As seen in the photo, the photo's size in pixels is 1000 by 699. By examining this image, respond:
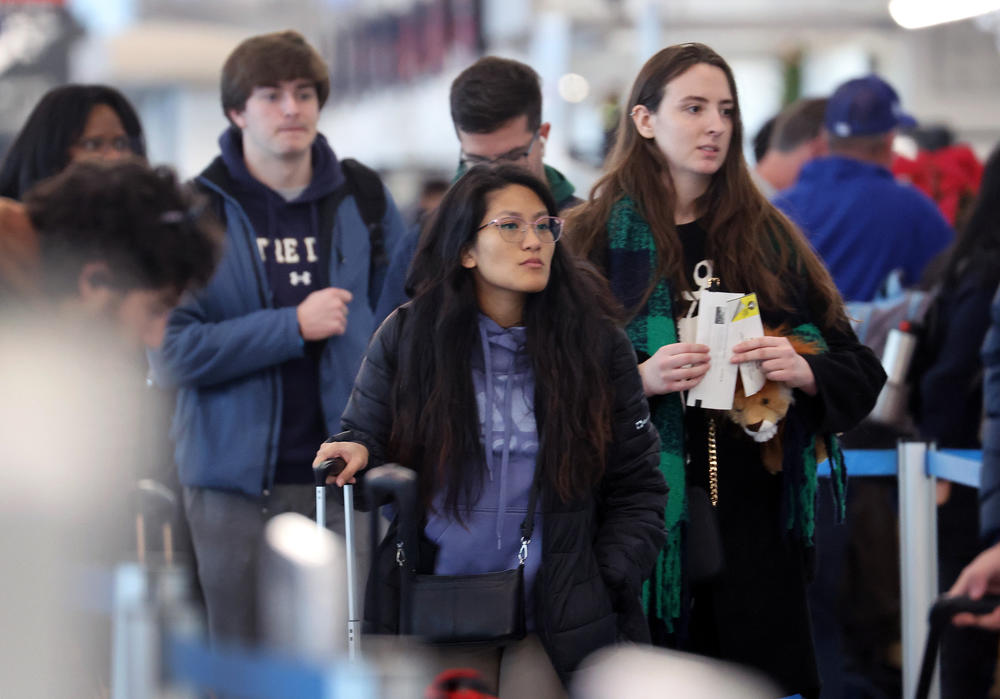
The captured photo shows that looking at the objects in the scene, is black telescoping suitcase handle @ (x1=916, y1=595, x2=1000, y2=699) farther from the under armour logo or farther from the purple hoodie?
the under armour logo

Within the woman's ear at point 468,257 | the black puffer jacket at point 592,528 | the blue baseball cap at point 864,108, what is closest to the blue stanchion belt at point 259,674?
the black puffer jacket at point 592,528

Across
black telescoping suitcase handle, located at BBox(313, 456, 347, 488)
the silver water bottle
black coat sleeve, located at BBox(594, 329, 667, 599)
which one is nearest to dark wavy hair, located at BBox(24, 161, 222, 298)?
black telescoping suitcase handle, located at BBox(313, 456, 347, 488)

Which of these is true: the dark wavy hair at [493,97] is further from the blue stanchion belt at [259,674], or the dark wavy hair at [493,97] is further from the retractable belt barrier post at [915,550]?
the blue stanchion belt at [259,674]

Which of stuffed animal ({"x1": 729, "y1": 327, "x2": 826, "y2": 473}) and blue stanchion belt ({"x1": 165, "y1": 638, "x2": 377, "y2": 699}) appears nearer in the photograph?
blue stanchion belt ({"x1": 165, "y1": 638, "x2": 377, "y2": 699})

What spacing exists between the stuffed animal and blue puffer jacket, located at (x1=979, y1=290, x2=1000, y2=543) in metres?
0.38

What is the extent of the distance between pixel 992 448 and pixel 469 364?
44.4 inches

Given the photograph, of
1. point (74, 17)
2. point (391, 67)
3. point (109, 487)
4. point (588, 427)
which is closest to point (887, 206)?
point (588, 427)

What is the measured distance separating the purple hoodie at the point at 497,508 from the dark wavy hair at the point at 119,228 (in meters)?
0.71

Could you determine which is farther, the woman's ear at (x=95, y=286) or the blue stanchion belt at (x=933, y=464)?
the blue stanchion belt at (x=933, y=464)

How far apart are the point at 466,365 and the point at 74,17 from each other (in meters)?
14.8

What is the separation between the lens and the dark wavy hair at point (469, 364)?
2627 mm

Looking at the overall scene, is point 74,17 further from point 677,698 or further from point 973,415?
point 677,698

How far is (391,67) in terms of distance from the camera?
15.1 metres

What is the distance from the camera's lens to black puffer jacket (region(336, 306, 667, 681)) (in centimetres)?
258
